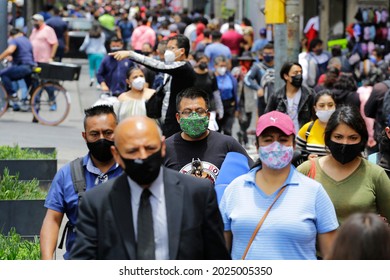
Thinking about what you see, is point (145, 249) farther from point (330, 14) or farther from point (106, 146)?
point (330, 14)

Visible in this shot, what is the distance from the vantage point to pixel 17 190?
11156 millimetres

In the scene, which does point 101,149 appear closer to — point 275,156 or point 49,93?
point 275,156

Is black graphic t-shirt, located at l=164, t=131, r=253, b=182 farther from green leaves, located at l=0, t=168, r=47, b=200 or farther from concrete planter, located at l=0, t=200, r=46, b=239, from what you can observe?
green leaves, located at l=0, t=168, r=47, b=200

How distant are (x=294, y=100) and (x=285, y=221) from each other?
21.2 ft

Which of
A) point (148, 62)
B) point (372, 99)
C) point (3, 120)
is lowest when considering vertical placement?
point (3, 120)

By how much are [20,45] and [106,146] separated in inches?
596

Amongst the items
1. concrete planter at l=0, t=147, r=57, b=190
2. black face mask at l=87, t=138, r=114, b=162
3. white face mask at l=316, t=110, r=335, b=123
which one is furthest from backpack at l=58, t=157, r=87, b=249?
concrete planter at l=0, t=147, r=57, b=190

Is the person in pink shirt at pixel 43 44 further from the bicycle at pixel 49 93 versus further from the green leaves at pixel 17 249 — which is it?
the green leaves at pixel 17 249

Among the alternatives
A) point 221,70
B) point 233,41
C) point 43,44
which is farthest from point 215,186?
point 233,41

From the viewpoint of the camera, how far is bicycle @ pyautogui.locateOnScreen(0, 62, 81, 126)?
20.6 metres

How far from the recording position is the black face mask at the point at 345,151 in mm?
6816

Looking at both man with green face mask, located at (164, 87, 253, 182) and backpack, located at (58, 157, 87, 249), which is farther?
man with green face mask, located at (164, 87, 253, 182)

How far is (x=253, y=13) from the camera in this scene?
38344 millimetres
